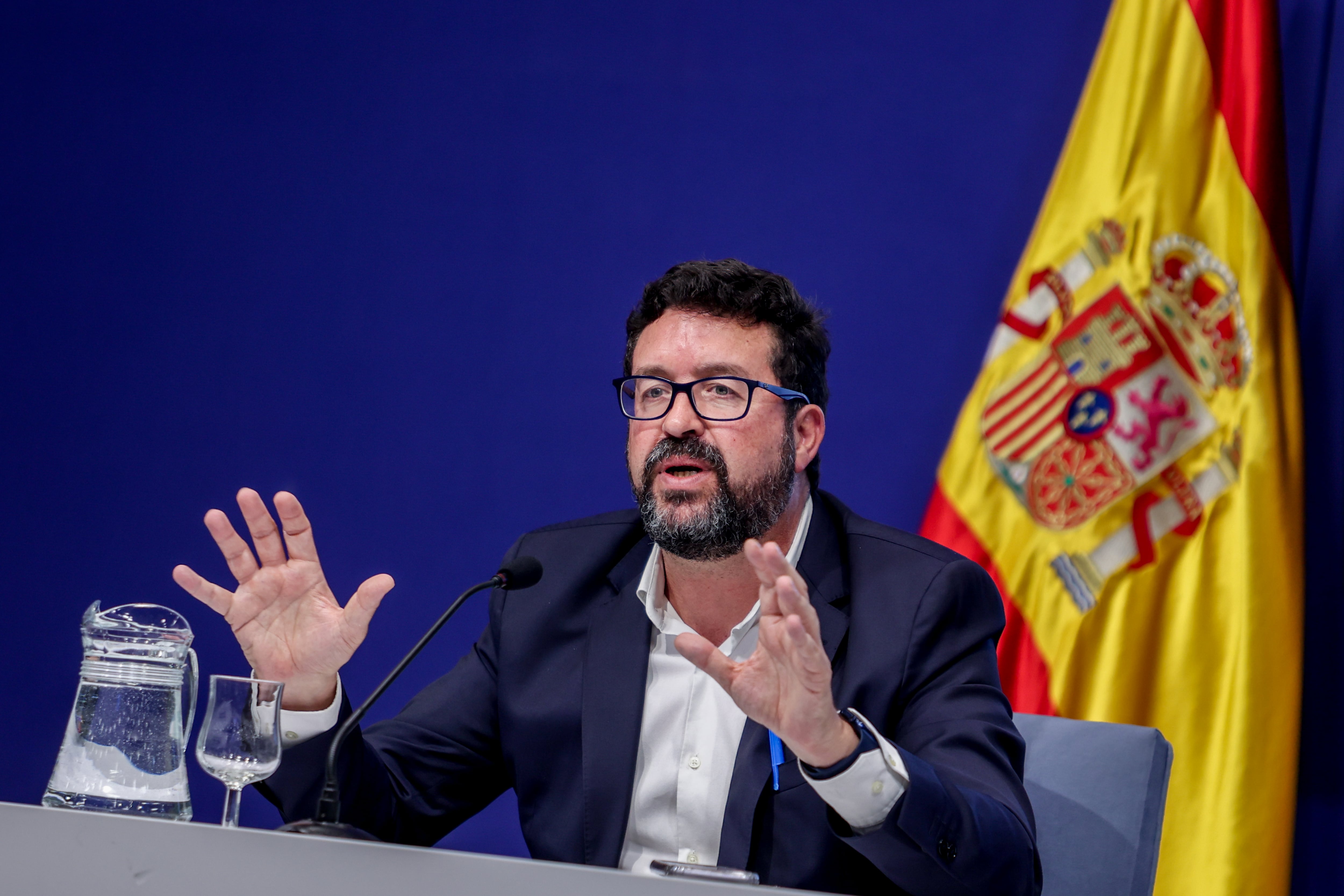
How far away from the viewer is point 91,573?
123 inches

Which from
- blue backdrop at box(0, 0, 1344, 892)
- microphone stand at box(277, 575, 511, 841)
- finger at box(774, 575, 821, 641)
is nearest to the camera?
microphone stand at box(277, 575, 511, 841)

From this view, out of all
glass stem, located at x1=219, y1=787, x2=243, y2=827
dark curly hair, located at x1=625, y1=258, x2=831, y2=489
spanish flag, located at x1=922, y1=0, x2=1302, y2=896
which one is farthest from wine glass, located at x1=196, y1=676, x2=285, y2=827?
spanish flag, located at x1=922, y1=0, x2=1302, y2=896

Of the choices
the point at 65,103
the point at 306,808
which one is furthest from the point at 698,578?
the point at 65,103

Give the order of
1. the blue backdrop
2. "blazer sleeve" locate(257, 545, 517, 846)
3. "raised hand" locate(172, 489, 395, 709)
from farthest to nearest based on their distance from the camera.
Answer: the blue backdrop < "blazer sleeve" locate(257, 545, 517, 846) < "raised hand" locate(172, 489, 395, 709)

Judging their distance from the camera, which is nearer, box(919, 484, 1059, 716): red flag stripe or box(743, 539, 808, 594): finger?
box(743, 539, 808, 594): finger

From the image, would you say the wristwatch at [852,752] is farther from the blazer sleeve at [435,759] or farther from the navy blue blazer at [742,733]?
the blazer sleeve at [435,759]

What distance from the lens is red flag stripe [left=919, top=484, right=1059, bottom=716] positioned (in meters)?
2.40

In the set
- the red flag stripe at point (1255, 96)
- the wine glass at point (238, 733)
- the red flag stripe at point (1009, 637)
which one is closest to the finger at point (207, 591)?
the wine glass at point (238, 733)

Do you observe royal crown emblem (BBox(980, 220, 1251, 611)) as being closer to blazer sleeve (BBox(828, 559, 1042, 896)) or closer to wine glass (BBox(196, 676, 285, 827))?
blazer sleeve (BBox(828, 559, 1042, 896))

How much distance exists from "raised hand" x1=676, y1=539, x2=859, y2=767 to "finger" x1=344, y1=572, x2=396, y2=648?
435mm

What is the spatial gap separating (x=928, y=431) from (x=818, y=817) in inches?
51.5

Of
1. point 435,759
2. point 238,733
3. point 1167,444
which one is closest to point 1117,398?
point 1167,444

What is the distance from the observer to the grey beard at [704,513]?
1924mm

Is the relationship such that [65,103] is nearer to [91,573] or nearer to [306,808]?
[91,573]
